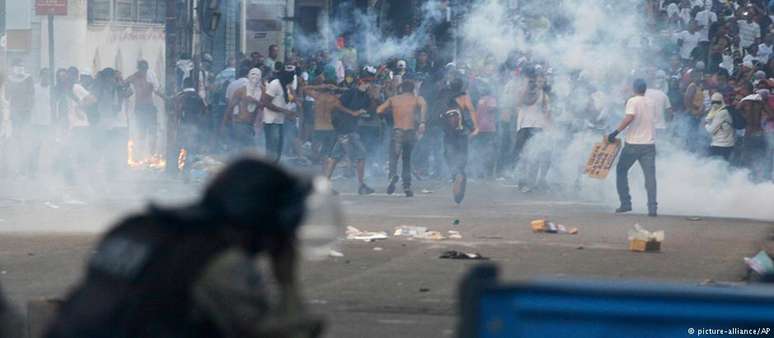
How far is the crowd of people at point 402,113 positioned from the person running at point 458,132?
15mm

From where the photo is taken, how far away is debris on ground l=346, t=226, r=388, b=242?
1247 cm

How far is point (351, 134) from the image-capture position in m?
17.8

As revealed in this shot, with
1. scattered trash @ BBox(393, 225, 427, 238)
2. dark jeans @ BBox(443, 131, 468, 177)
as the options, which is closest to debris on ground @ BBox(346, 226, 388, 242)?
scattered trash @ BBox(393, 225, 427, 238)

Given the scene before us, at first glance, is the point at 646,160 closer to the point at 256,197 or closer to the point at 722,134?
the point at 722,134

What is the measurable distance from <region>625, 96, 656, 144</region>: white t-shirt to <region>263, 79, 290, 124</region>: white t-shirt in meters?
5.66

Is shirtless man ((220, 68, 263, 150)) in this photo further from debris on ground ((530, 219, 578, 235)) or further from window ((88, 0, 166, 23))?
window ((88, 0, 166, 23))

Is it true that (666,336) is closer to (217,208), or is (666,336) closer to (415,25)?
(217,208)

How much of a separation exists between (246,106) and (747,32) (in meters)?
A: 10.4

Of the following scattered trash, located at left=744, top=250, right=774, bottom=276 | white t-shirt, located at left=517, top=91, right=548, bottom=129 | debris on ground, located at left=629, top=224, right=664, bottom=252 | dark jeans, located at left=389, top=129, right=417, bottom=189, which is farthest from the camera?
white t-shirt, located at left=517, top=91, right=548, bottom=129

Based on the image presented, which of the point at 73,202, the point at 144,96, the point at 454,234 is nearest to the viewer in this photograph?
the point at 454,234

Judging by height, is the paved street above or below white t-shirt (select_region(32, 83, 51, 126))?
below

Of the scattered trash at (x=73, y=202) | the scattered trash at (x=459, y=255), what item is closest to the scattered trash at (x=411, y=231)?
the scattered trash at (x=459, y=255)

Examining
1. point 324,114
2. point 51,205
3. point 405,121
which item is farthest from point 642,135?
point 51,205

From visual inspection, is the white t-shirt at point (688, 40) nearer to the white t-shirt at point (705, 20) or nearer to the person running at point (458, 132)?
the white t-shirt at point (705, 20)
